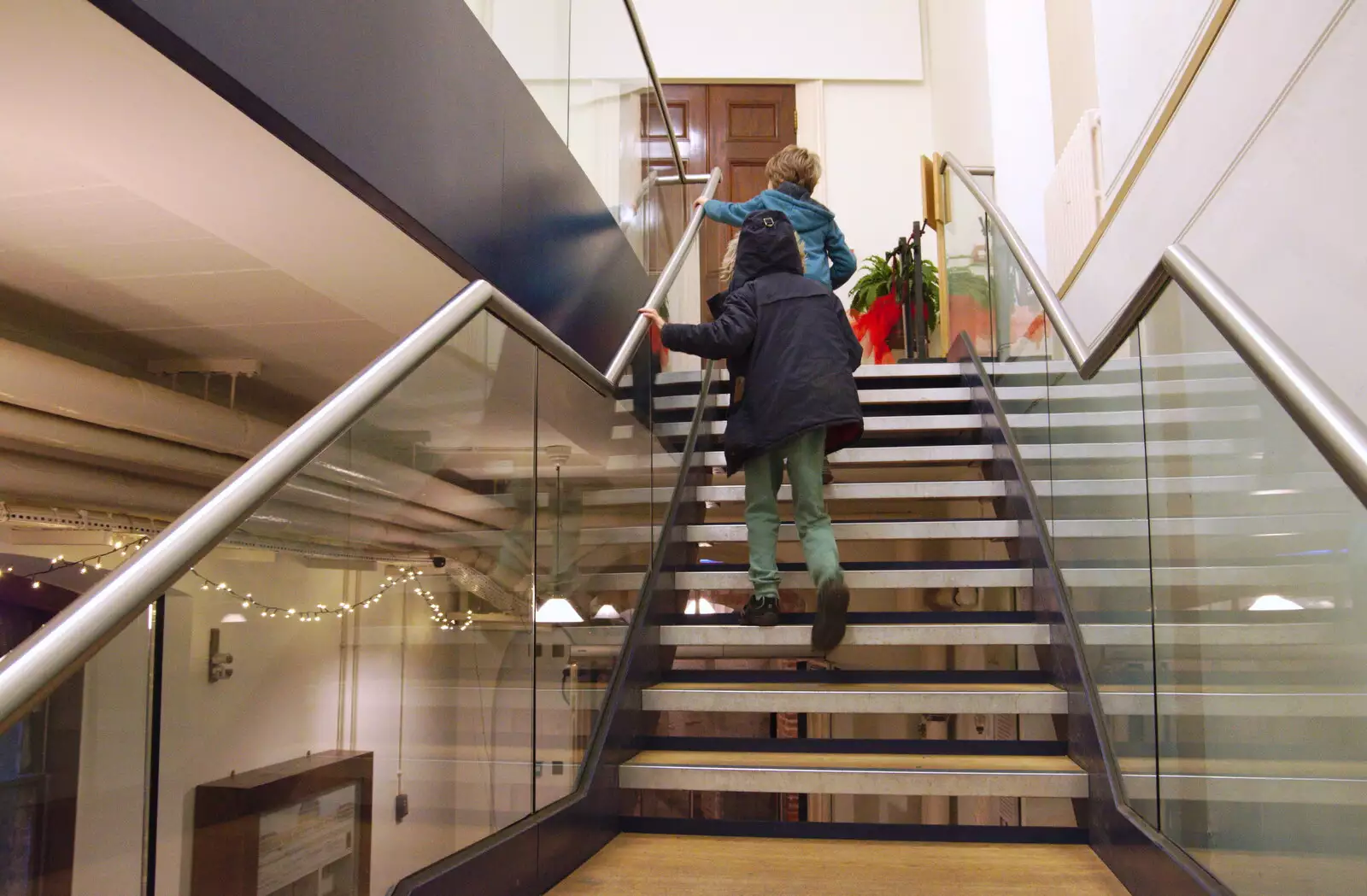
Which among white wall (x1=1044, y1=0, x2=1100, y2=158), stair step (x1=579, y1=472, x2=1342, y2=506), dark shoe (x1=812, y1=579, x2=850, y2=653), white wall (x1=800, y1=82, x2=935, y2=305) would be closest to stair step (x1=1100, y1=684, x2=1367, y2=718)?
stair step (x1=579, y1=472, x2=1342, y2=506)

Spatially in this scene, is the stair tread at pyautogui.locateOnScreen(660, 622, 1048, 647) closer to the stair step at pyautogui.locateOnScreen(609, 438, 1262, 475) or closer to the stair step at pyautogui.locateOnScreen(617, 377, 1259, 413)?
the stair step at pyautogui.locateOnScreen(609, 438, 1262, 475)

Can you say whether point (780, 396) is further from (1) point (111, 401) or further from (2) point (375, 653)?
(1) point (111, 401)

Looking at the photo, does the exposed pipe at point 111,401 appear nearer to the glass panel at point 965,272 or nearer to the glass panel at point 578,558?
the glass panel at point 578,558

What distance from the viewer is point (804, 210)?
13.2 feet

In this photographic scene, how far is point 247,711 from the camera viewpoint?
128 centimetres

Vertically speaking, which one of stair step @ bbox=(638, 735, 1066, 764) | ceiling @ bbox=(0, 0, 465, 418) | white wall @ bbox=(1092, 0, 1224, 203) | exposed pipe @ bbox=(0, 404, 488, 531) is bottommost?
stair step @ bbox=(638, 735, 1066, 764)

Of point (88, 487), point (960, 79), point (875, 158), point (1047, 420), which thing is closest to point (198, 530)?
point (1047, 420)

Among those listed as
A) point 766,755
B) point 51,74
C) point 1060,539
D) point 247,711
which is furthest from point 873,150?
Result: point 247,711

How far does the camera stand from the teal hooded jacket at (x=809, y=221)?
398cm

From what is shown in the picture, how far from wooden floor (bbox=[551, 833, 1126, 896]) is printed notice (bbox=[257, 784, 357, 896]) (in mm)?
766

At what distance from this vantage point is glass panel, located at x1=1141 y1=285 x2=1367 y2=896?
138 centimetres

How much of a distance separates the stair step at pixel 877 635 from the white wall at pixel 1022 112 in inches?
132

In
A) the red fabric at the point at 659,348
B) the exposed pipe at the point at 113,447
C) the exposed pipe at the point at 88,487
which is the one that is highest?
the red fabric at the point at 659,348

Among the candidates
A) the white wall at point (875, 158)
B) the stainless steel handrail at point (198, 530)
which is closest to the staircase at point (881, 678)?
the stainless steel handrail at point (198, 530)
